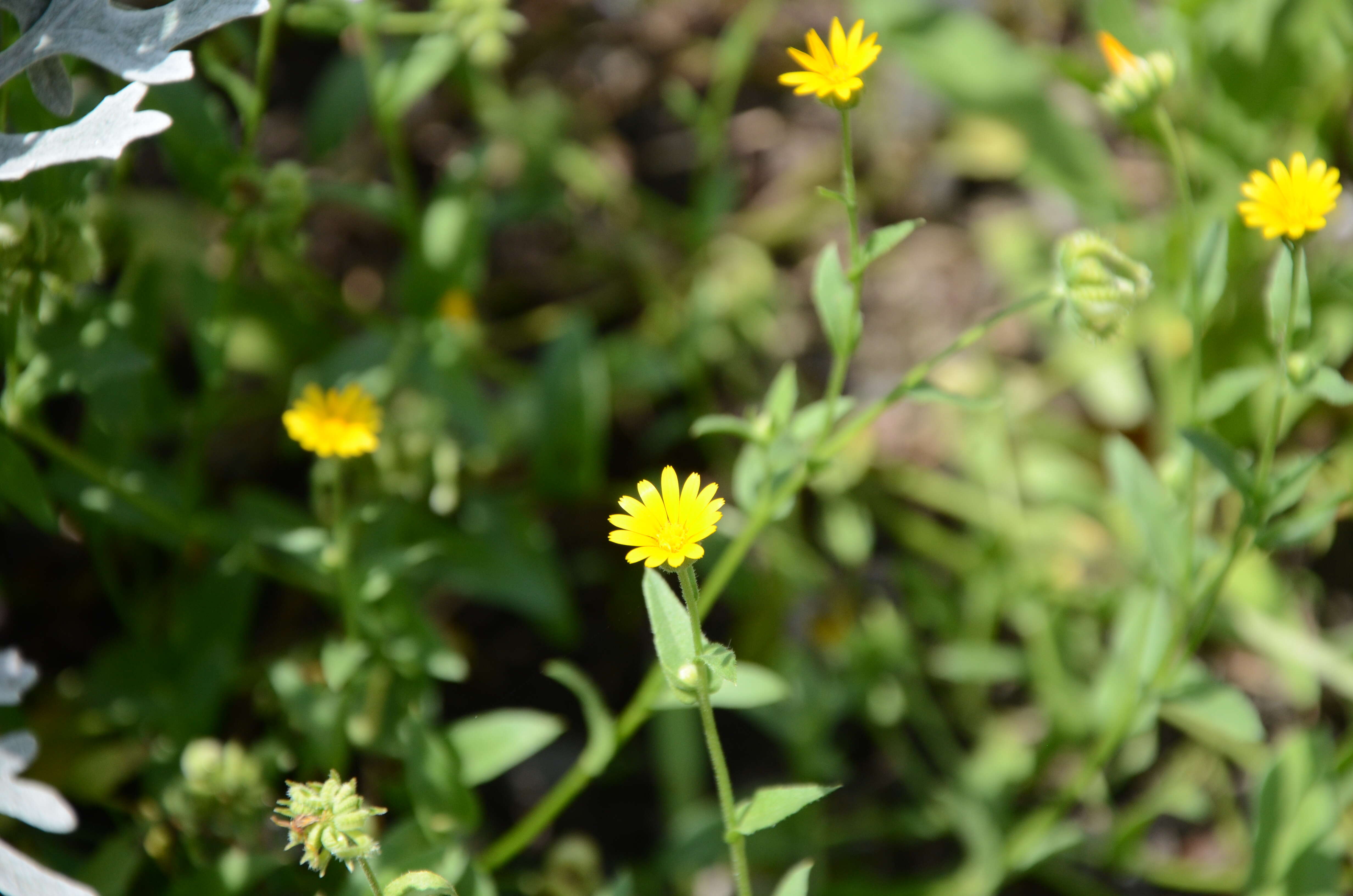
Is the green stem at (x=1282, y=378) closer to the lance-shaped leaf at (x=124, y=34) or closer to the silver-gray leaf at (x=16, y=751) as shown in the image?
the lance-shaped leaf at (x=124, y=34)

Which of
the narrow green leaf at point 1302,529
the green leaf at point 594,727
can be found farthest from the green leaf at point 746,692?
the narrow green leaf at point 1302,529

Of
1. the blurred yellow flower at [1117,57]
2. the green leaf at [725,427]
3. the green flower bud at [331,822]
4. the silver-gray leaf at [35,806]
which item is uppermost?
the blurred yellow flower at [1117,57]

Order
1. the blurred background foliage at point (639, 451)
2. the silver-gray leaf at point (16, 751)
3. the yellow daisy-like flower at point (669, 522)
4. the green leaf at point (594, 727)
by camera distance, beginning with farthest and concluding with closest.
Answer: the blurred background foliage at point (639, 451)
the green leaf at point (594, 727)
the silver-gray leaf at point (16, 751)
the yellow daisy-like flower at point (669, 522)

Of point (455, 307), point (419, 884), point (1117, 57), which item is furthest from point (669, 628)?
point (455, 307)

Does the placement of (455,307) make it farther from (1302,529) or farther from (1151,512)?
(1302,529)

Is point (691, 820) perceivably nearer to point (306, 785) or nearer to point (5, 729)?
point (306, 785)

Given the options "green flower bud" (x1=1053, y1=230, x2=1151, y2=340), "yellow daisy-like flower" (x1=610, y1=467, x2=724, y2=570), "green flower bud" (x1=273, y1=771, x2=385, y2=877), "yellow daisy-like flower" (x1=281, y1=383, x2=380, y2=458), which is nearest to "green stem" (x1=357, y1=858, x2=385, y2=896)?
"green flower bud" (x1=273, y1=771, x2=385, y2=877)

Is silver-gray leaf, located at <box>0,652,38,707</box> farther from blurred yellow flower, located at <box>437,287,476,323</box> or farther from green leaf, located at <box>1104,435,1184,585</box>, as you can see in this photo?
green leaf, located at <box>1104,435,1184,585</box>
